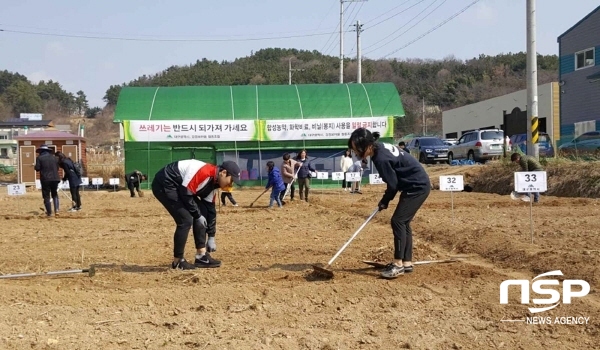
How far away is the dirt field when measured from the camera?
595 cm

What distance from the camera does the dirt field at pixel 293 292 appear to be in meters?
5.95

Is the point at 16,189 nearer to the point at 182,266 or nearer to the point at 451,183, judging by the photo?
the point at 451,183

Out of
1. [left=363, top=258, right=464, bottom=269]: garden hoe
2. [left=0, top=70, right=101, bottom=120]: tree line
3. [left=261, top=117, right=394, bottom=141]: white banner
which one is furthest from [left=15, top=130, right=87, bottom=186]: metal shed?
[left=0, top=70, right=101, bottom=120]: tree line

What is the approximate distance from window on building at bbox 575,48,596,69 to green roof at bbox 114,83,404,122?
14436 millimetres

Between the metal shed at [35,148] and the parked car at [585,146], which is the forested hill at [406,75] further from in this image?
the parked car at [585,146]

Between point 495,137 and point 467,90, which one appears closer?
point 495,137

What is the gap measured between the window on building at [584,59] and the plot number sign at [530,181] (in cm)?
3281

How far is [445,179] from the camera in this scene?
47.6 feet

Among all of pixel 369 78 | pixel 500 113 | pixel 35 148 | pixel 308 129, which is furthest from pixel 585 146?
pixel 369 78

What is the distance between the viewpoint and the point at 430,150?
39.6 m

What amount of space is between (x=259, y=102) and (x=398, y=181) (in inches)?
1019

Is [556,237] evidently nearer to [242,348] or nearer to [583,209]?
[583,209]

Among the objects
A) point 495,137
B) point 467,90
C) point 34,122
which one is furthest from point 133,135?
point 467,90

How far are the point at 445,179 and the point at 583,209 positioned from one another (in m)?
3.68
